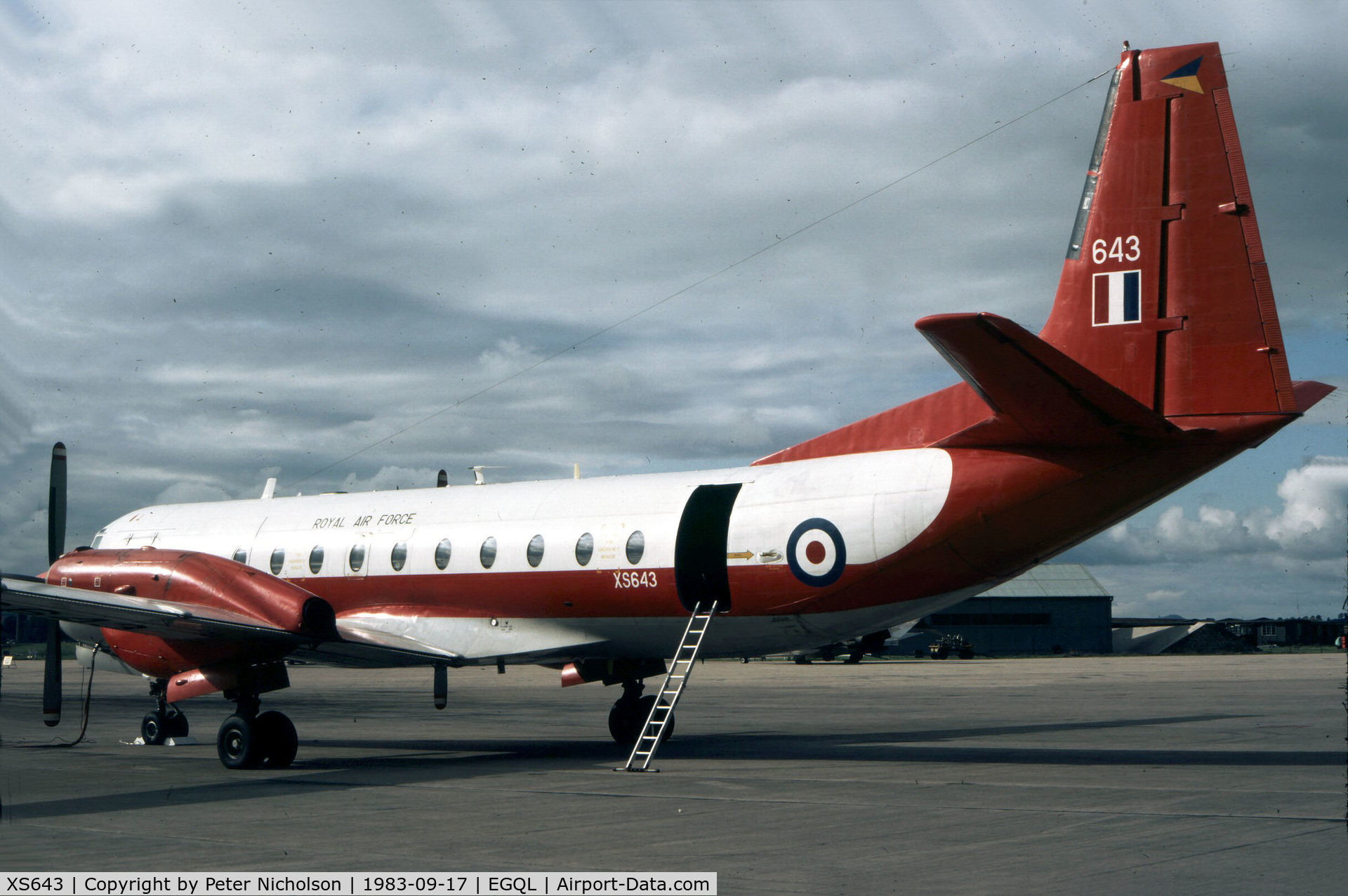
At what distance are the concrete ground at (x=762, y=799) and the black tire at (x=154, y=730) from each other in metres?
0.17

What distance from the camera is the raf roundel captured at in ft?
46.9

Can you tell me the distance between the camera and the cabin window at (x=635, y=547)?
1577 cm

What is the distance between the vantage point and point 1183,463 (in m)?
12.4

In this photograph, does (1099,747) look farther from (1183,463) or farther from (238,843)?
(238,843)

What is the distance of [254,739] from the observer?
49.5ft

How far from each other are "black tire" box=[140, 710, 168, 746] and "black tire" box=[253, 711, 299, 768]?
466 cm

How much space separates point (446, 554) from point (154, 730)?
5842 mm

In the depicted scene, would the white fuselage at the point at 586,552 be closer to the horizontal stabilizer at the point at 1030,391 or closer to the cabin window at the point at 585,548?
the cabin window at the point at 585,548

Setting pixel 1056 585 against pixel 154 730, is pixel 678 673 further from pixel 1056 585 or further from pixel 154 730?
pixel 1056 585

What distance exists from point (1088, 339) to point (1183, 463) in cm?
173

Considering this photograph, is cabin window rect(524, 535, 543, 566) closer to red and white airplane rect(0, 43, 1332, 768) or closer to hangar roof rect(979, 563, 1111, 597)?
red and white airplane rect(0, 43, 1332, 768)

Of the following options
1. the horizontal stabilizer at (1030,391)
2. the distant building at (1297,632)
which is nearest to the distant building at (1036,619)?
the distant building at (1297,632)

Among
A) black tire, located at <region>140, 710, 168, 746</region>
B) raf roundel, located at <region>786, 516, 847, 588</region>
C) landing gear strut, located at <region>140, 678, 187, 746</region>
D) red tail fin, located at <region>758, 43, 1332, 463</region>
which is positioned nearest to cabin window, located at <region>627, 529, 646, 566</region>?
raf roundel, located at <region>786, 516, 847, 588</region>

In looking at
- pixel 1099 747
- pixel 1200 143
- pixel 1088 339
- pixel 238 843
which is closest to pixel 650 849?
pixel 238 843
